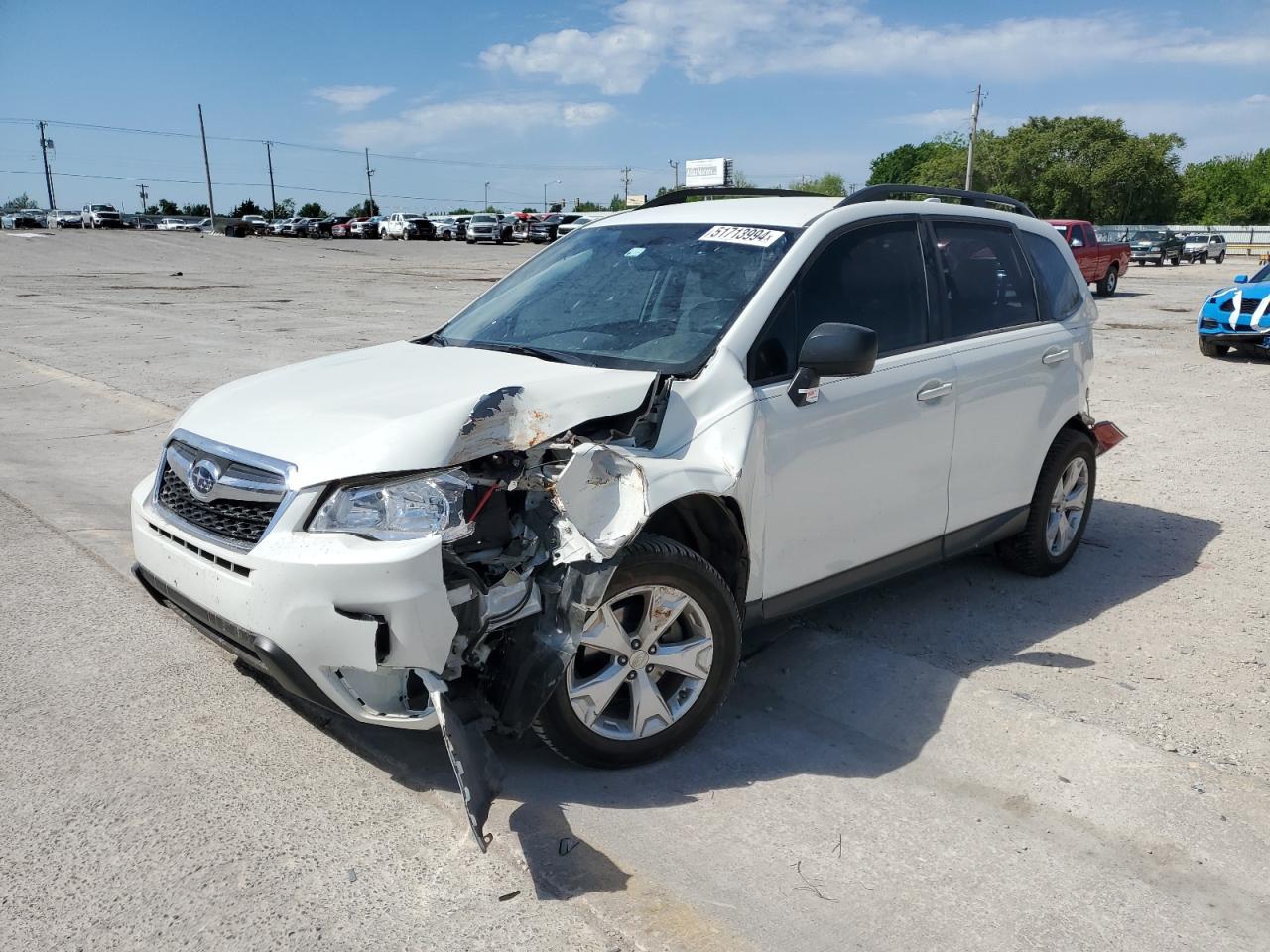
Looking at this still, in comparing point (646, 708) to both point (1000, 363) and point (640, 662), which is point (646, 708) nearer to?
point (640, 662)

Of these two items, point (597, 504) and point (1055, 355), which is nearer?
point (597, 504)

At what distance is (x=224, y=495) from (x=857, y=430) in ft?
7.57

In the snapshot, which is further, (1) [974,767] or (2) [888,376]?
(2) [888,376]

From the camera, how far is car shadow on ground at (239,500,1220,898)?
132 inches

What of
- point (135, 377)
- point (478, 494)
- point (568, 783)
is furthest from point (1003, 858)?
point (135, 377)

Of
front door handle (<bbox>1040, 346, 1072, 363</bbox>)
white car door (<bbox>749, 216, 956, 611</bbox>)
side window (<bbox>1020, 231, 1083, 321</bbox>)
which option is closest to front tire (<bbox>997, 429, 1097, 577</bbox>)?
front door handle (<bbox>1040, 346, 1072, 363</bbox>)

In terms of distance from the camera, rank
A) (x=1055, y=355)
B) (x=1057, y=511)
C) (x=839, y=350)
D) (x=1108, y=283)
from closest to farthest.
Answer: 1. (x=839, y=350)
2. (x=1055, y=355)
3. (x=1057, y=511)
4. (x=1108, y=283)

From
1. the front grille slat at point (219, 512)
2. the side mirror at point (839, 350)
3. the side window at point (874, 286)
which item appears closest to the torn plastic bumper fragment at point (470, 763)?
the front grille slat at point (219, 512)

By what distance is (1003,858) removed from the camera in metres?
3.09

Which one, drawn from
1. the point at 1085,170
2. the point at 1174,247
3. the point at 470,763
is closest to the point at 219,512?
the point at 470,763

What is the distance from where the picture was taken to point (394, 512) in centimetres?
306

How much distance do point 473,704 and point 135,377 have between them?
31.3ft

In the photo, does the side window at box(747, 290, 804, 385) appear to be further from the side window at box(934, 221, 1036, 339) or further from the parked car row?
the parked car row

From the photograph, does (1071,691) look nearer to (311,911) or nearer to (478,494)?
(478,494)
